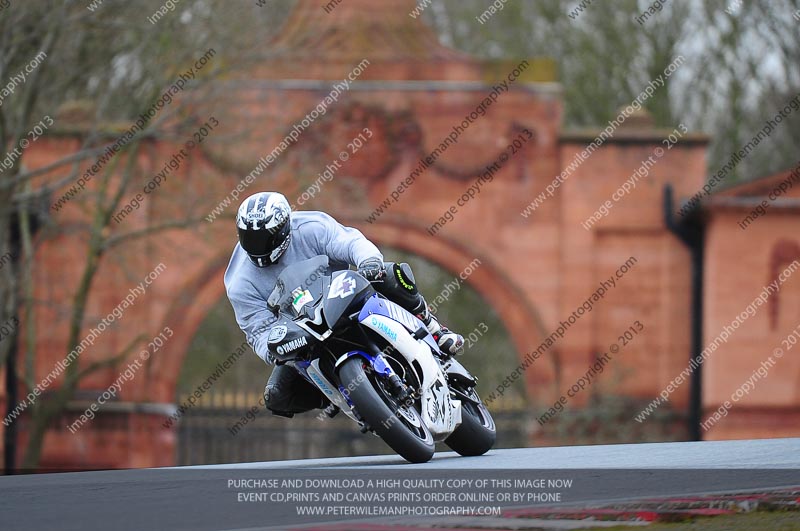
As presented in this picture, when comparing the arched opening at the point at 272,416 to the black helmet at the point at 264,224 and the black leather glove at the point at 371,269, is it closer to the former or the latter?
the black leather glove at the point at 371,269

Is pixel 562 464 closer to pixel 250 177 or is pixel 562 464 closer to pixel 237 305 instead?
pixel 237 305

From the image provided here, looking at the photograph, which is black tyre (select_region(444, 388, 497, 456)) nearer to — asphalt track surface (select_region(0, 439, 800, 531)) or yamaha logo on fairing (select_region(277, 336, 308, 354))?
asphalt track surface (select_region(0, 439, 800, 531))

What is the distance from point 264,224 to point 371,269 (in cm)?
68

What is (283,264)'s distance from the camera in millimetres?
8891

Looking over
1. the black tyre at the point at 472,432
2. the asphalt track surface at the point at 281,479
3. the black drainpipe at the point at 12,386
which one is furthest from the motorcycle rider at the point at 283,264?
the black drainpipe at the point at 12,386

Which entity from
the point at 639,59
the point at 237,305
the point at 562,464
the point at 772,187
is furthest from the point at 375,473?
the point at 639,59

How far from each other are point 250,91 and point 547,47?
38.6 feet

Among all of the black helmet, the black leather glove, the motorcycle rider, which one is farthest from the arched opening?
the black helmet

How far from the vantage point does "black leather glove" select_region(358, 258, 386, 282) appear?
8.59 metres

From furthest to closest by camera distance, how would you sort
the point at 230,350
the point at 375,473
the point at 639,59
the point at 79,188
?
the point at 230,350
the point at 639,59
the point at 79,188
the point at 375,473

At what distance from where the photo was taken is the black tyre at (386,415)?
814 centimetres

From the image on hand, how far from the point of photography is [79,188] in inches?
867

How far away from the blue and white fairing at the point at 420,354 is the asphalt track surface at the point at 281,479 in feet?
0.89

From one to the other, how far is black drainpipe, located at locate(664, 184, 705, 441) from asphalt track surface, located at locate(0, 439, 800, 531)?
15039mm
